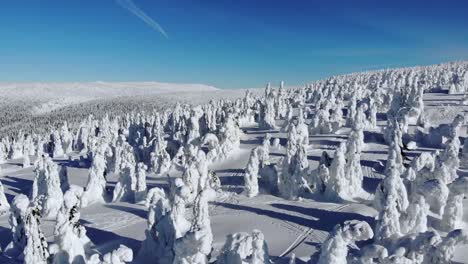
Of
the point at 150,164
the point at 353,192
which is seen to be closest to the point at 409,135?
the point at 353,192

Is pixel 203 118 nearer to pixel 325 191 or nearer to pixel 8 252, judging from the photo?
pixel 325 191

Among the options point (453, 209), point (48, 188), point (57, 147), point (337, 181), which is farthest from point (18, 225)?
point (57, 147)

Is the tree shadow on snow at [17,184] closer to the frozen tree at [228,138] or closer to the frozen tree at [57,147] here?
the frozen tree at [57,147]

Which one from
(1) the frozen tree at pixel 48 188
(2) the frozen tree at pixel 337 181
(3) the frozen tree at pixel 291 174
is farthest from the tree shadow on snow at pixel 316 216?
(1) the frozen tree at pixel 48 188

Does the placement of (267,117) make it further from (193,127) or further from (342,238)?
(342,238)

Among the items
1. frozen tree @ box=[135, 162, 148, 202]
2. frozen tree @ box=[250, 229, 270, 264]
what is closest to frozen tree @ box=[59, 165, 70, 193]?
frozen tree @ box=[135, 162, 148, 202]

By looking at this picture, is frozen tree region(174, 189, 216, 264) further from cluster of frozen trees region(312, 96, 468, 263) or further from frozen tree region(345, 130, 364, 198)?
frozen tree region(345, 130, 364, 198)
